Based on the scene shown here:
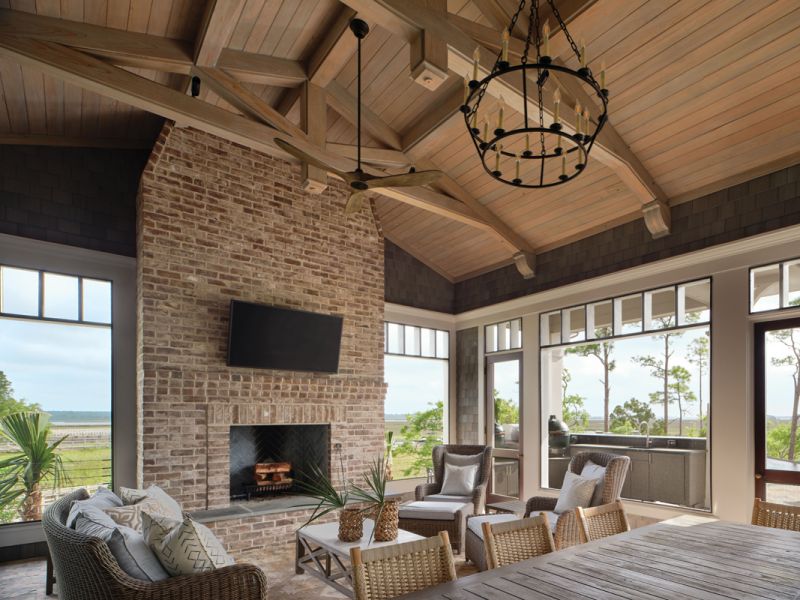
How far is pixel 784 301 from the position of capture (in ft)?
16.0

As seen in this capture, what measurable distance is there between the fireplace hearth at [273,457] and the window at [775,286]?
4.47m

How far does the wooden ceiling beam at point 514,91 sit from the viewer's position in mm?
3625

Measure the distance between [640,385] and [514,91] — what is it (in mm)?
5845

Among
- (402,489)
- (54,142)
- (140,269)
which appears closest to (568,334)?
(402,489)

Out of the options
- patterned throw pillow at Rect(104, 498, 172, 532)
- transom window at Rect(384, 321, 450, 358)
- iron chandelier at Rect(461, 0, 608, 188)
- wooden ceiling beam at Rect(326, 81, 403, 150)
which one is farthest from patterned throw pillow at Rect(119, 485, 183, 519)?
transom window at Rect(384, 321, 450, 358)

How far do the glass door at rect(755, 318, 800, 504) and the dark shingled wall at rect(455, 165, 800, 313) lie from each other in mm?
926

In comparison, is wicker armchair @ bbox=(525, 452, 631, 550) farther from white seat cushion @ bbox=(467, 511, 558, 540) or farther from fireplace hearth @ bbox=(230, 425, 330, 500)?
fireplace hearth @ bbox=(230, 425, 330, 500)

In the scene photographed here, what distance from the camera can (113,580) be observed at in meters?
2.39

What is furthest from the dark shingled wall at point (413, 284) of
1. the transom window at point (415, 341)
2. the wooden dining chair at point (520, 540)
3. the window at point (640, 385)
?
the wooden dining chair at point (520, 540)

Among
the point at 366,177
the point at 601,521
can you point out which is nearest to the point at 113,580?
the point at 601,521

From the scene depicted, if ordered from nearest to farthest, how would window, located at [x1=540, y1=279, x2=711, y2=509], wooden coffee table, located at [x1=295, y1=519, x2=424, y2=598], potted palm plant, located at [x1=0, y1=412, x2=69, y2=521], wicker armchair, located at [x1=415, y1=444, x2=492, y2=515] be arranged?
1. wooden coffee table, located at [x1=295, y1=519, x2=424, y2=598]
2. potted palm plant, located at [x1=0, y1=412, x2=69, y2=521]
3. wicker armchair, located at [x1=415, y1=444, x2=492, y2=515]
4. window, located at [x1=540, y1=279, x2=711, y2=509]

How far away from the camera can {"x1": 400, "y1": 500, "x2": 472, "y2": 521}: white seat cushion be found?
5.15 m

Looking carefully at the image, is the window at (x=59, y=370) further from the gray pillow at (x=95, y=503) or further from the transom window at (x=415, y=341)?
the transom window at (x=415, y=341)

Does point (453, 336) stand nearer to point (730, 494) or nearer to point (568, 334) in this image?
point (568, 334)
